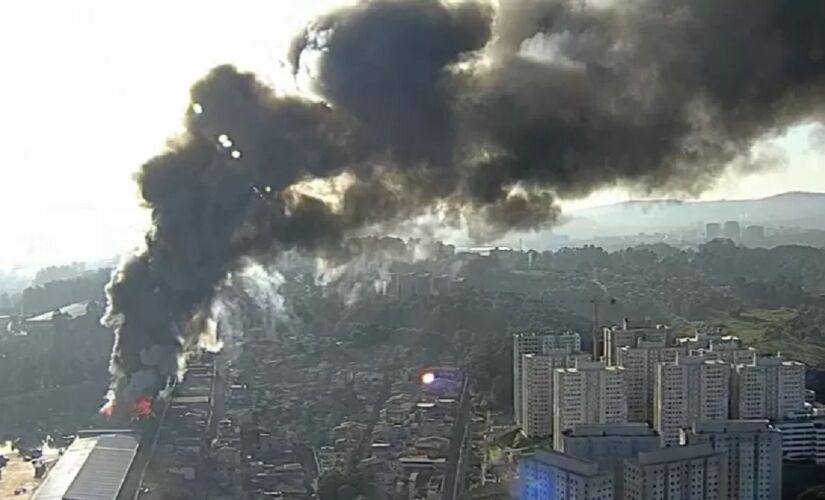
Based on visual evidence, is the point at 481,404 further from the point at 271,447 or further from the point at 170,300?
the point at 170,300

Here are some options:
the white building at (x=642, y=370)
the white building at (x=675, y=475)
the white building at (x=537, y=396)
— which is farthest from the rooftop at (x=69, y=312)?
the white building at (x=675, y=475)

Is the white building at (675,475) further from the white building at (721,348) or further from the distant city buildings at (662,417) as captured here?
the white building at (721,348)

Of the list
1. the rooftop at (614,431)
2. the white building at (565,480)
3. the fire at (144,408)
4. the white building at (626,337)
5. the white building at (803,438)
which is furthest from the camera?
the white building at (626,337)

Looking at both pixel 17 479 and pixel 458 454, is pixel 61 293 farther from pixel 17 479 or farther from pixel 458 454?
pixel 458 454

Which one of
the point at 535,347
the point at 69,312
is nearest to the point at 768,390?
the point at 535,347

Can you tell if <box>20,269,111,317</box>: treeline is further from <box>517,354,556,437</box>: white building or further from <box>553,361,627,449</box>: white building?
<box>553,361,627,449</box>: white building

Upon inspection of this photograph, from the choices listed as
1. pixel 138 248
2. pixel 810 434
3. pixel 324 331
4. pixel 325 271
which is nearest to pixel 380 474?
pixel 138 248
